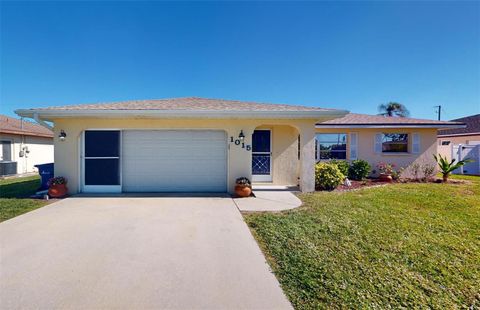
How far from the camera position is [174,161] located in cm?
779

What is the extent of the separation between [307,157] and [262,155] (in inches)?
84.9

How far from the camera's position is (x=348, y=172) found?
10633mm

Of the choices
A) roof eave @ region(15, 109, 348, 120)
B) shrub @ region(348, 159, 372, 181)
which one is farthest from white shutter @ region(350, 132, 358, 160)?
roof eave @ region(15, 109, 348, 120)

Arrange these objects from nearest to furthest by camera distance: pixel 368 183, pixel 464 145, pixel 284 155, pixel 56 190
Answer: pixel 56 190 → pixel 284 155 → pixel 368 183 → pixel 464 145

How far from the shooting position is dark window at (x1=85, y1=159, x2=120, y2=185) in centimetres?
762

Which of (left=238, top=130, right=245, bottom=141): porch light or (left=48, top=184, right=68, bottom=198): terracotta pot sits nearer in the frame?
(left=48, top=184, right=68, bottom=198): terracotta pot

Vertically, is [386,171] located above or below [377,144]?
below

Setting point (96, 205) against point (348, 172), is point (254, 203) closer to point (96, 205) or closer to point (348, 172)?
point (96, 205)

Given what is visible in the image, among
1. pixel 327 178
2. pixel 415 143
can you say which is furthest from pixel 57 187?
pixel 415 143

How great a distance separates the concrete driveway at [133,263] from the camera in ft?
7.73

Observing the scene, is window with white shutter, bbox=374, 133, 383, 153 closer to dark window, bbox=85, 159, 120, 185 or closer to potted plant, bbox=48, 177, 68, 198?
dark window, bbox=85, 159, 120, 185

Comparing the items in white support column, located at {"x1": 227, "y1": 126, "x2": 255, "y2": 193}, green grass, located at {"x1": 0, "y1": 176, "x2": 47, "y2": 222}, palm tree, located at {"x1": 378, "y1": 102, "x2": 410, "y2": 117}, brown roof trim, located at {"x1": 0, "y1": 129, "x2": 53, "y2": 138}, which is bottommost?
green grass, located at {"x1": 0, "y1": 176, "x2": 47, "y2": 222}

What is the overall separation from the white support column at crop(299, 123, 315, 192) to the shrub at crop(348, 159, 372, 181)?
3931 millimetres

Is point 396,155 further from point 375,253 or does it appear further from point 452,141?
point 452,141
